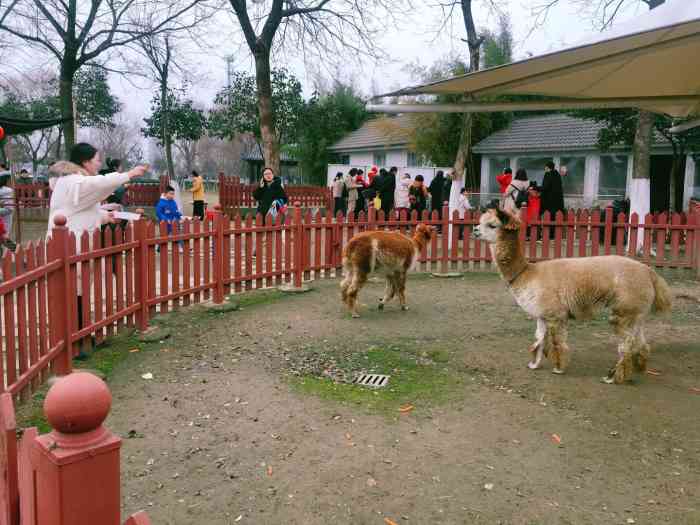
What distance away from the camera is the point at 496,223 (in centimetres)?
566

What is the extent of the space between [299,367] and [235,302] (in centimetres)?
292

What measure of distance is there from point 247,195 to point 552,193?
45.2ft

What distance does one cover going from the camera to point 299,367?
5859 millimetres

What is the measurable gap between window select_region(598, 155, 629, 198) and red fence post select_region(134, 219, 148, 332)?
63.1 feet

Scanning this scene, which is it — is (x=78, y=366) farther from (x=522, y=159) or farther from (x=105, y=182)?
(x=522, y=159)

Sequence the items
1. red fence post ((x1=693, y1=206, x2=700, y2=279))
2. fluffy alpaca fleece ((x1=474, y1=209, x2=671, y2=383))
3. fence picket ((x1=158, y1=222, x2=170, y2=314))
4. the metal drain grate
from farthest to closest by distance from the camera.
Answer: red fence post ((x1=693, y1=206, x2=700, y2=279)) → fence picket ((x1=158, y1=222, x2=170, y2=314)) → the metal drain grate → fluffy alpaca fleece ((x1=474, y1=209, x2=671, y2=383))

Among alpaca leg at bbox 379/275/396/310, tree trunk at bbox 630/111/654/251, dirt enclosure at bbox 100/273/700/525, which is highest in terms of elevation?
tree trunk at bbox 630/111/654/251

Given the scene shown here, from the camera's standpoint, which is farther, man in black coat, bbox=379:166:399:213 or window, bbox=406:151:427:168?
window, bbox=406:151:427:168

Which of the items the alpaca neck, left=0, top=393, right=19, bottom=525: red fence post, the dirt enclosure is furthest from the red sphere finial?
the alpaca neck

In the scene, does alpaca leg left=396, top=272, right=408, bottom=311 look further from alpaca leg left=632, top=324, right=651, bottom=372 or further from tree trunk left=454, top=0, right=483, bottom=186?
tree trunk left=454, top=0, right=483, bottom=186

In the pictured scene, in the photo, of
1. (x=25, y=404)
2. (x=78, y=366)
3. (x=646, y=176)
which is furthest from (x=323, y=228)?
(x=646, y=176)

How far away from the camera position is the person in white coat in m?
5.66

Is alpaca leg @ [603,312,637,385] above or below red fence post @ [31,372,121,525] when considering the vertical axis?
below

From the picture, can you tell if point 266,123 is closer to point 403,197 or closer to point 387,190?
point 387,190
